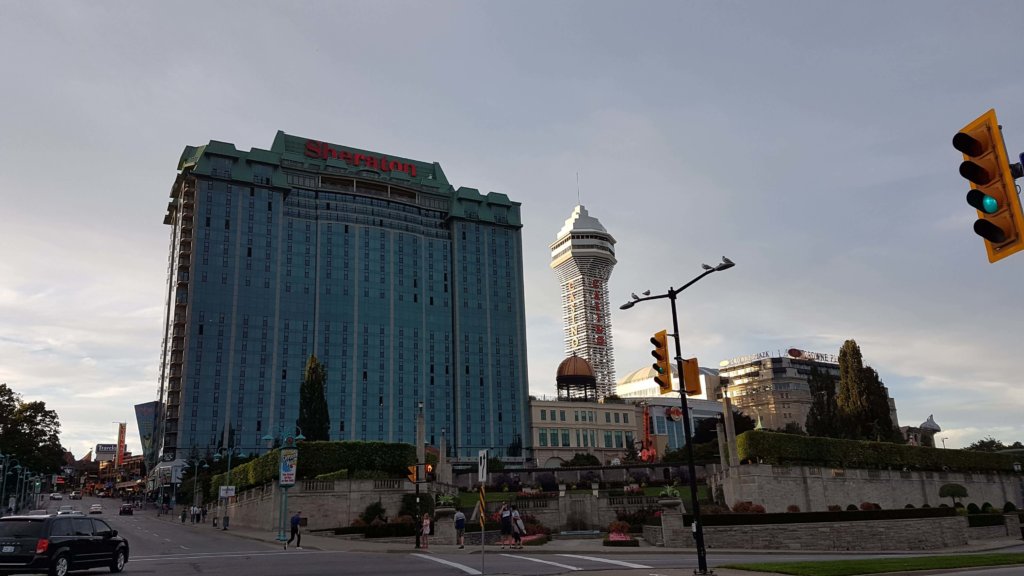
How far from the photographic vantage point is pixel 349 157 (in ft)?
495

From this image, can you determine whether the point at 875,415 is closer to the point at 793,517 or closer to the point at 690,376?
the point at 793,517

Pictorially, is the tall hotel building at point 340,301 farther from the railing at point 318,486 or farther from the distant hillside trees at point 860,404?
the distant hillside trees at point 860,404

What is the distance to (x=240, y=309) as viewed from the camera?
131 metres

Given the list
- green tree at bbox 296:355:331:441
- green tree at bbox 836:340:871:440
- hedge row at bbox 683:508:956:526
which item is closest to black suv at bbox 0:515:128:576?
hedge row at bbox 683:508:956:526

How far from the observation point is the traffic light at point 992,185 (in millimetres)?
8039

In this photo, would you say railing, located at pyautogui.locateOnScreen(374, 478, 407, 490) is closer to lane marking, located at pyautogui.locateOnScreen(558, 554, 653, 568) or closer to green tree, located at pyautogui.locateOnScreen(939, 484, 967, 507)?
lane marking, located at pyautogui.locateOnScreen(558, 554, 653, 568)

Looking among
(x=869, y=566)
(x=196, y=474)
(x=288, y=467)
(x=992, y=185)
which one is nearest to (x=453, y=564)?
(x=869, y=566)

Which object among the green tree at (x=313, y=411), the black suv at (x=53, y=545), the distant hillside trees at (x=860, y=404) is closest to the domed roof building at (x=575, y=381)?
the distant hillside trees at (x=860, y=404)

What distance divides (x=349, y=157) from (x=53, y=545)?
137610 mm

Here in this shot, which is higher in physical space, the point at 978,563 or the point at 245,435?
the point at 245,435

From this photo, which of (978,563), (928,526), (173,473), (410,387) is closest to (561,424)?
(410,387)

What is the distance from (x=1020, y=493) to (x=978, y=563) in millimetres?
65589

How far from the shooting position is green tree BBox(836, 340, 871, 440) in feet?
243

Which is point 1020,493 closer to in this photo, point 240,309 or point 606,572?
point 606,572
